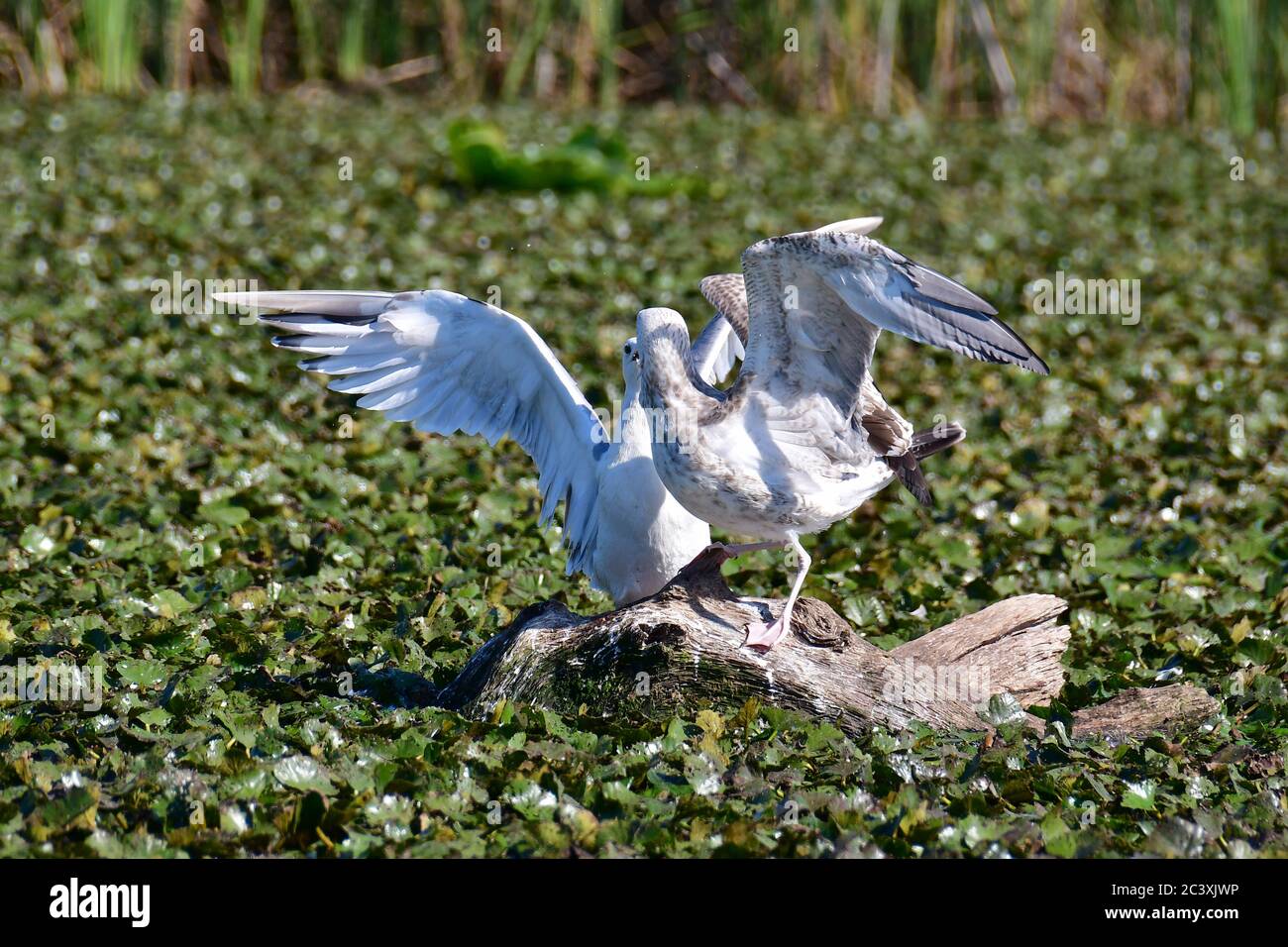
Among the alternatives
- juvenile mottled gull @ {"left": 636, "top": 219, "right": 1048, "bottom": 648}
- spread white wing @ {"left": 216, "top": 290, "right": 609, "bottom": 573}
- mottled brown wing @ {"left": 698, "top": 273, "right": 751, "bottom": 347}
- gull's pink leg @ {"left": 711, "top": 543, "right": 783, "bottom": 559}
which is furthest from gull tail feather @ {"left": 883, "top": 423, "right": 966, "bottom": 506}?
spread white wing @ {"left": 216, "top": 290, "right": 609, "bottom": 573}

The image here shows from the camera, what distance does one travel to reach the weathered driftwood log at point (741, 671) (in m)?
4.69

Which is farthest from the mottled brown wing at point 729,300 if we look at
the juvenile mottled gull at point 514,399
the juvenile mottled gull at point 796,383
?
the juvenile mottled gull at point 796,383

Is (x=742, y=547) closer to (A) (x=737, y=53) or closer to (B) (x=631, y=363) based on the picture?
(B) (x=631, y=363)

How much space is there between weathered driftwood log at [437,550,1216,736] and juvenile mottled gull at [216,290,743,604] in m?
0.35

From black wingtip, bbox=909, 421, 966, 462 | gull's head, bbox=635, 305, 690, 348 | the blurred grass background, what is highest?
the blurred grass background

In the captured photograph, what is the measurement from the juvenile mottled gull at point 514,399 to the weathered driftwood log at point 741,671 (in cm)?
35

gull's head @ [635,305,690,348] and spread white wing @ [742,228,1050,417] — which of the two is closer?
spread white wing @ [742,228,1050,417]

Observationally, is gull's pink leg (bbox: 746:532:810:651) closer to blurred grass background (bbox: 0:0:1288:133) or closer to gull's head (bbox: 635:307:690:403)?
gull's head (bbox: 635:307:690:403)

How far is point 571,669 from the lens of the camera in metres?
4.77

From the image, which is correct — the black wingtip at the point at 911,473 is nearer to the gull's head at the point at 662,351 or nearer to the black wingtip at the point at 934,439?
the black wingtip at the point at 934,439

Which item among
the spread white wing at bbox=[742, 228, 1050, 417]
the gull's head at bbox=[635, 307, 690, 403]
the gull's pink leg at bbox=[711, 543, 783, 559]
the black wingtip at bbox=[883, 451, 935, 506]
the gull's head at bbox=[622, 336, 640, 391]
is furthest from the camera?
the gull's head at bbox=[622, 336, 640, 391]

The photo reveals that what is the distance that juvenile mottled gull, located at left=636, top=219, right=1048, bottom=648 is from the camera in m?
4.25

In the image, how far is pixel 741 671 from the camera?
185 inches

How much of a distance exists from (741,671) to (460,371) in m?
1.46
